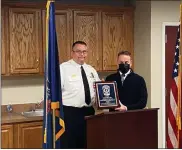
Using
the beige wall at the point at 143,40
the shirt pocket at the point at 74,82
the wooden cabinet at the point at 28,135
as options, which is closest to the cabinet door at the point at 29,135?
the wooden cabinet at the point at 28,135

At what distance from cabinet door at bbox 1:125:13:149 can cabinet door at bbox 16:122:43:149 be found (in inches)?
3.3

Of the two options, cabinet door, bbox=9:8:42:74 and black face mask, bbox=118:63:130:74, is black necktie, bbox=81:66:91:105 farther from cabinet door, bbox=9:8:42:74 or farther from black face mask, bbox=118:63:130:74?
cabinet door, bbox=9:8:42:74

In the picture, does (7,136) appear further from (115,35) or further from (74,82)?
(115,35)

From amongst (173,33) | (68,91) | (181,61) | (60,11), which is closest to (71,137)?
(68,91)

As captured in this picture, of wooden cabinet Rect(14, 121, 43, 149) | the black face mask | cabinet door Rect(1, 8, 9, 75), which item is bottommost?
wooden cabinet Rect(14, 121, 43, 149)

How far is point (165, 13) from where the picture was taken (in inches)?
194

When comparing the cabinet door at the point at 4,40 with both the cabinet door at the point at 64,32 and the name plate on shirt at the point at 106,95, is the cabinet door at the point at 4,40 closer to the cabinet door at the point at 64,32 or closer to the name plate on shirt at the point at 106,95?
the cabinet door at the point at 64,32

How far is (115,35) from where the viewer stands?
16.0 feet

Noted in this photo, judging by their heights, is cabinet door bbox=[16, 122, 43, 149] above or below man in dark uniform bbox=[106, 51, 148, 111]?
below

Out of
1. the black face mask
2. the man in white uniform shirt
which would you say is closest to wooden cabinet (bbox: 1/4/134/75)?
the man in white uniform shirt

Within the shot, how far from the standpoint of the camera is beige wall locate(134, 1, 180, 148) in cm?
488

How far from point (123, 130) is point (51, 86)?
0.74 metres

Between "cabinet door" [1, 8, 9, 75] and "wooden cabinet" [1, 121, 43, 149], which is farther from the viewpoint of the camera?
"cabinet door" [1, 8, 9, 75]

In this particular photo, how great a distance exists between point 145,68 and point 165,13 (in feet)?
2.58
